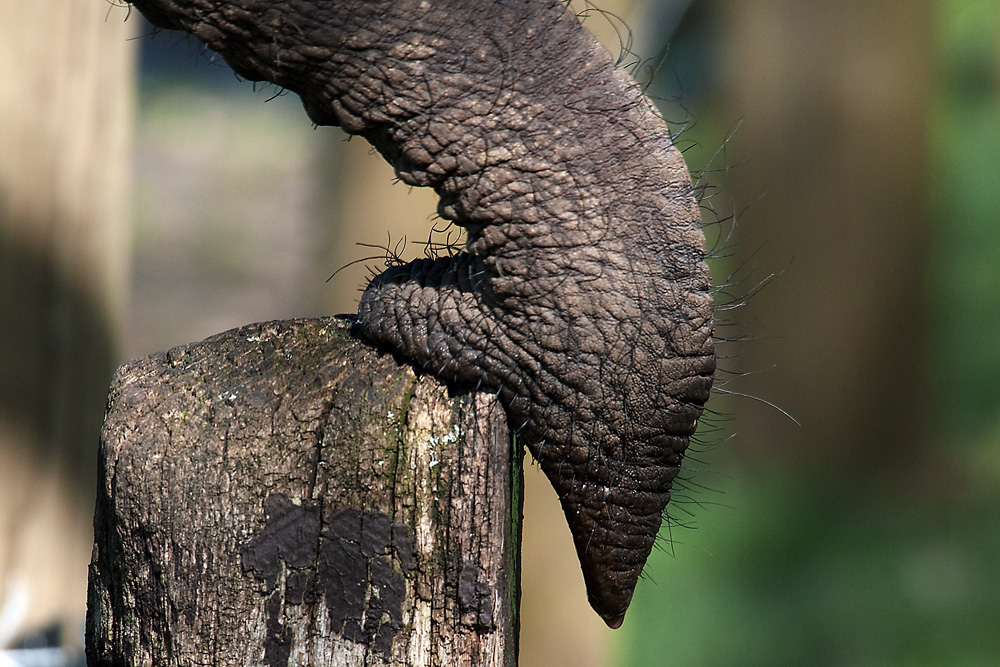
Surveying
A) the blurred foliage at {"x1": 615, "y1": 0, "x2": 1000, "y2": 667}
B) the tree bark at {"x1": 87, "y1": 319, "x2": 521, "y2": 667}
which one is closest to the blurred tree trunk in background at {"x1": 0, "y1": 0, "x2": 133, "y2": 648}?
the tree bark at {"x1": 87, "y1": 319, "x2": 521, "y2": 667}

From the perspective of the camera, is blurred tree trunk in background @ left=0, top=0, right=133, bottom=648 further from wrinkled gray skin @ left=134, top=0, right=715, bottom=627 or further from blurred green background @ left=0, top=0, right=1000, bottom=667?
wrinkled gray skin @ left=134, top=0, right=715, bottom=627

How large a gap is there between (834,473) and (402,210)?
1605 mm

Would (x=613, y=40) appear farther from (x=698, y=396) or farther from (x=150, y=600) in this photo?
(x=150, y=600)

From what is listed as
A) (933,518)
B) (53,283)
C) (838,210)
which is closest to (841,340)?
(838,210)

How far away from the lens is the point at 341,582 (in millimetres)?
686

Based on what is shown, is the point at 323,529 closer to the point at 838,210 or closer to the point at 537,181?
the point at 537,181

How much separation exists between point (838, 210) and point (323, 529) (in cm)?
202

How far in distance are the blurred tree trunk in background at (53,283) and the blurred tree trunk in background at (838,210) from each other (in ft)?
4.68

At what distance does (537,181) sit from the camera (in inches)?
25.9

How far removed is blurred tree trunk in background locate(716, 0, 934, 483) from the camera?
226 cm

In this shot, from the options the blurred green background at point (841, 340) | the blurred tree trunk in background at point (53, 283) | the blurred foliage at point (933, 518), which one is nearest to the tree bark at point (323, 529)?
the blurred tree trunk in background at point (53, 283)

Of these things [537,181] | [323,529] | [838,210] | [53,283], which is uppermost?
[838,210]

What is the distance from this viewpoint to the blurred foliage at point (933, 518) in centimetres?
247

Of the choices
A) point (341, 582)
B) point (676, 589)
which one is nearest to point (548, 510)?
point (341, 582)
